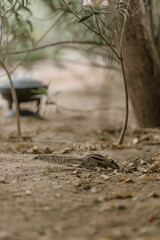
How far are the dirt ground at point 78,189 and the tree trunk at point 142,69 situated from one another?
0.71 feet

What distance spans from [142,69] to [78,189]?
6.05 ft

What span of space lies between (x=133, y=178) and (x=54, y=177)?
502 mm

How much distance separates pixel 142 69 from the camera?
11.4ft

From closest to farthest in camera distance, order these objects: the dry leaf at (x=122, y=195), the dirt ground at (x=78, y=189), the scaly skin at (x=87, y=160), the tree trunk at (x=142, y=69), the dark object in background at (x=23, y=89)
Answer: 1. the dirt ground at (x=78, y=189)
2. the dry leaf at (x=122, y=195)
3. the scaly skin at (x=87, y=160)
4. the tree trunk at (x=142, y=69)
5. the dark object in background at (x=23, y=89)

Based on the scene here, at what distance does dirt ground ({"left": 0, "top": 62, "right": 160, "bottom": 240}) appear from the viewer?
1505 mm

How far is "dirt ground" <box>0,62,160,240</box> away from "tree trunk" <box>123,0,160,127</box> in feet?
0.71

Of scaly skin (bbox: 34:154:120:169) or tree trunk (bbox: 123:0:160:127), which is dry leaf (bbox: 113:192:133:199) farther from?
tree trunk (bbox: 123:0:160:127)

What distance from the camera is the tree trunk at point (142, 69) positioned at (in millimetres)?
3277

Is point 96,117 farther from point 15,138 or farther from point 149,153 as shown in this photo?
point 149,153

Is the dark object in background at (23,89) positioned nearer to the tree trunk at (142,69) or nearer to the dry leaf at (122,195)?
the tree trunk at (142,69)

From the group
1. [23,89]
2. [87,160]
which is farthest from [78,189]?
[23,89]

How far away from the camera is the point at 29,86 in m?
4.48

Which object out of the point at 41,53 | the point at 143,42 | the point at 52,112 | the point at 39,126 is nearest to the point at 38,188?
the point at 143,42

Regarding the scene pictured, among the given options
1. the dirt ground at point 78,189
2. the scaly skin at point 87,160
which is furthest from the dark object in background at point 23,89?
the scaly skin at point 87,160
